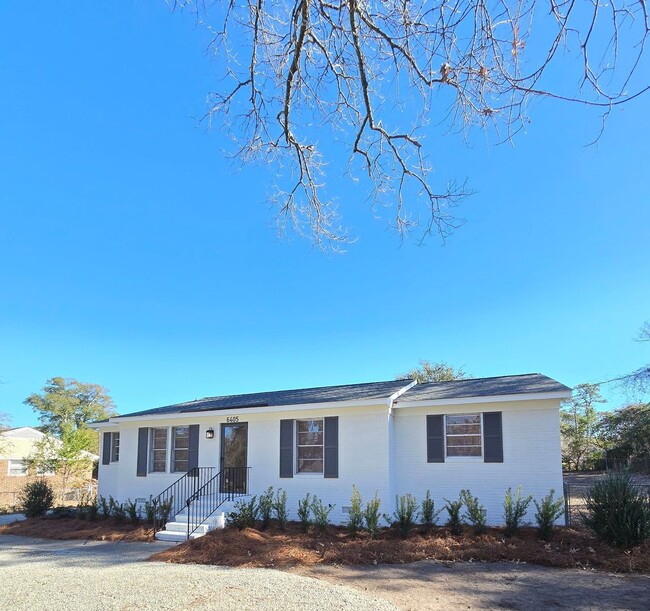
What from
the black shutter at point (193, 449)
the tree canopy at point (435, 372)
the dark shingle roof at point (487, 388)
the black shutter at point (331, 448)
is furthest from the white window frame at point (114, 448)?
the tree canopy at point (435, 372)

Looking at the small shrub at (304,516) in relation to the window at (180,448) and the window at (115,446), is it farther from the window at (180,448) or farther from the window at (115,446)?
the window at (115,446)

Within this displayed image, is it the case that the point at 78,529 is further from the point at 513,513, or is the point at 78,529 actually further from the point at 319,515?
the point at 513,513

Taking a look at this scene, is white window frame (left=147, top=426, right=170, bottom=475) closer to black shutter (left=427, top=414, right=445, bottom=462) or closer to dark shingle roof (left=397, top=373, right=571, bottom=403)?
dark shingle roof (left=397, top=373, right=571, bottom=403)

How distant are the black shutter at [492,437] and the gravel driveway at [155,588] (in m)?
5.74

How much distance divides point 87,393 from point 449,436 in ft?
142

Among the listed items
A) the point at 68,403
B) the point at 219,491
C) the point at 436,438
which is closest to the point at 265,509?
the point at 219,491

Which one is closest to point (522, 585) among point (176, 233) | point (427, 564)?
point (427, 564)

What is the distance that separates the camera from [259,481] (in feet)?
43.3

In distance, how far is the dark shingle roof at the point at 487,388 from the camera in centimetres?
1138

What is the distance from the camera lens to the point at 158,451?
15266 millimetres

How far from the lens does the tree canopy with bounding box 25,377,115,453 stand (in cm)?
4516

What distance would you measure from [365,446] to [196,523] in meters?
4.20

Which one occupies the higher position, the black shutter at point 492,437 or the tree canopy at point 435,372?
the tree canopy at point 435,372

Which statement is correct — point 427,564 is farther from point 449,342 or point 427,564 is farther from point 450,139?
point 449,342
